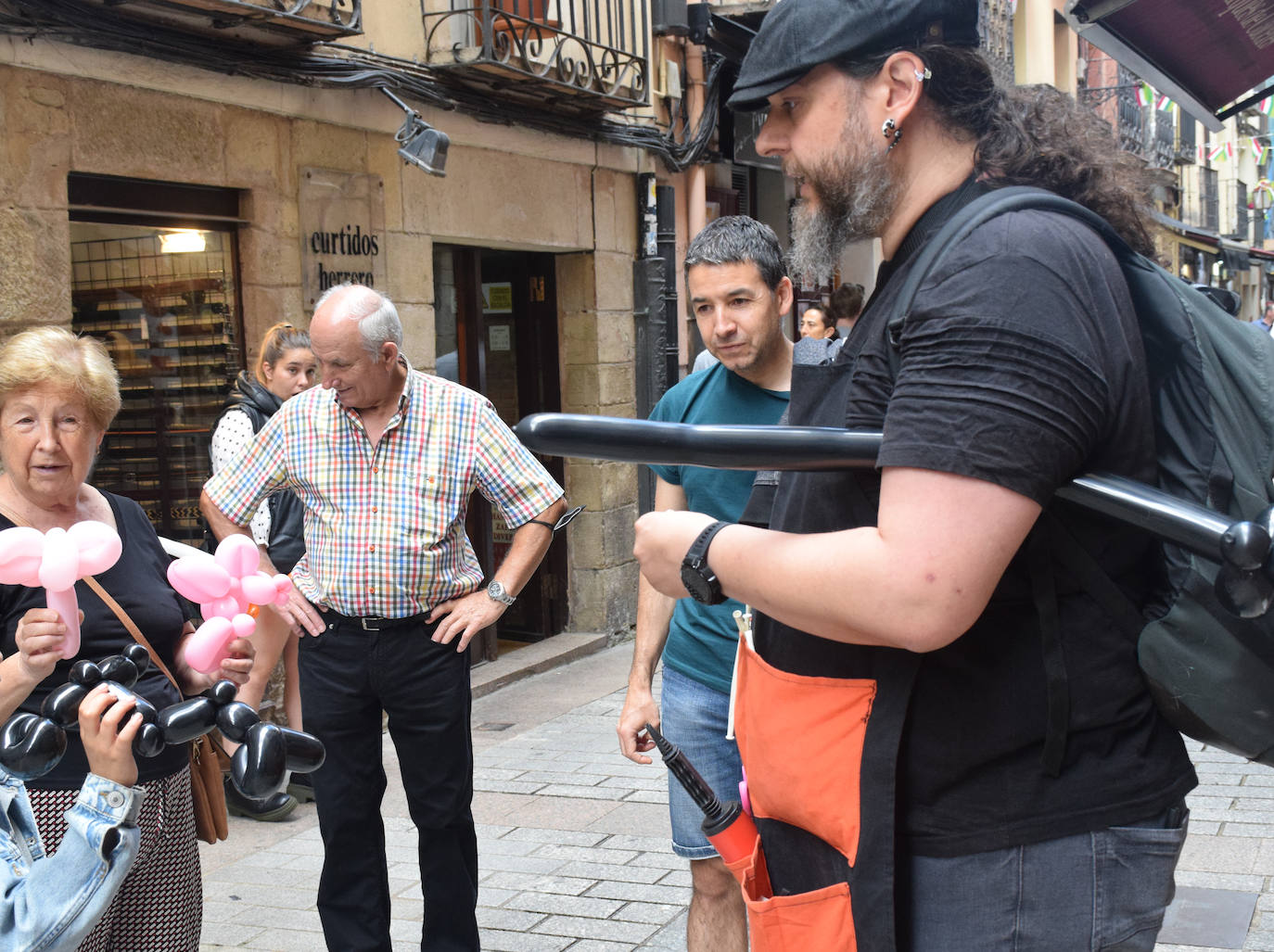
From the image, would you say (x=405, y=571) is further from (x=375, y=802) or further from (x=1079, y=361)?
(x=1079, y=361)

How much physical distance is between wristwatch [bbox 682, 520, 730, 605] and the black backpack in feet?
1.05

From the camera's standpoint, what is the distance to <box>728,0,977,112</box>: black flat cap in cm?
157

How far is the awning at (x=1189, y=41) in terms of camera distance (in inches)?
114

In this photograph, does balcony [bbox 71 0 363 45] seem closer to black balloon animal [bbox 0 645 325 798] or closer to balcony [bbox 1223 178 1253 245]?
black balloon animal [bbox 0 645 325 798]

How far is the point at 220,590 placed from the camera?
2871 mm

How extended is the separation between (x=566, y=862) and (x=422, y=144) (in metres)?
3.79

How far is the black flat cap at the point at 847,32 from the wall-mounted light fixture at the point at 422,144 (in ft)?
18.0

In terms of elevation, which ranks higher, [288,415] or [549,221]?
[549,221]

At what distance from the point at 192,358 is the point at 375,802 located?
10.3ft

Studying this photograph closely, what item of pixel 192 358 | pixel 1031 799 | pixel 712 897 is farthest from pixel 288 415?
pixel 1031 799

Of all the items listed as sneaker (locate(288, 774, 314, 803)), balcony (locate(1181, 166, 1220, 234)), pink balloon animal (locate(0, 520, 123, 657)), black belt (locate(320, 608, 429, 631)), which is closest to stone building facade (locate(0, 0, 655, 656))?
sneaker (locate(288, 774, 314, 803))

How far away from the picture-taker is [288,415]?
4125 mm

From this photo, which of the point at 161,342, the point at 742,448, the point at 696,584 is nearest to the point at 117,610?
the point at 696,584

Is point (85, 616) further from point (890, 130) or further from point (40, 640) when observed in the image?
point (890, 130)
